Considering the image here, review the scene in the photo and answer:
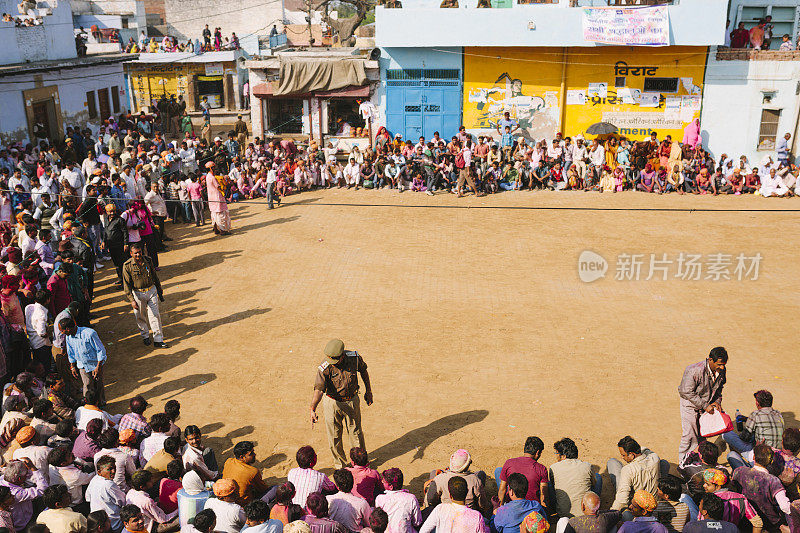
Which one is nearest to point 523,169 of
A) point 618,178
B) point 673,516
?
point 618,178

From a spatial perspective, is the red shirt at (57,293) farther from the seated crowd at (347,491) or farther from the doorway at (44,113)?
the doorway at (44,113)

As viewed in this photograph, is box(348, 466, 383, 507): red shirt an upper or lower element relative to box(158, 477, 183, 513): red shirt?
upper

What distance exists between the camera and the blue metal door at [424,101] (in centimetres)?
2175

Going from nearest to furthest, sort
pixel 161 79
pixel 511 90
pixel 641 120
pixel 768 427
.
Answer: pixel 768 427, pixel 641 120, pixel 511 90, pixel 161 79

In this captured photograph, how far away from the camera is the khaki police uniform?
720cm

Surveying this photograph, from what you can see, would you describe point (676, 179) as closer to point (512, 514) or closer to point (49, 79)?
point (512, 514)

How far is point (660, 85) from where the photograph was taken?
820 inches

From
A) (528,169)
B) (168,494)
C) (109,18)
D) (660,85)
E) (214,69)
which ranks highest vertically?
(109,18)

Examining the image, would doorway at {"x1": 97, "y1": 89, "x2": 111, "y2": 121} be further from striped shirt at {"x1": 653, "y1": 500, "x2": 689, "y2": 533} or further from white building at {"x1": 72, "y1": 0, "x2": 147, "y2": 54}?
striped shirt at {"x1": 653, "y1": 500, "x2": 689, "y2": 533}

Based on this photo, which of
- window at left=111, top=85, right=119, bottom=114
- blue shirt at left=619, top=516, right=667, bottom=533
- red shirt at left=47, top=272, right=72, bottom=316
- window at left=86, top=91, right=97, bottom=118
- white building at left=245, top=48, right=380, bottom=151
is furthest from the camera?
window at left=111, top=85, right=119, bottom=114

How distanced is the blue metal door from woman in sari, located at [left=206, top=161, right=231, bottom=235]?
7.97 m

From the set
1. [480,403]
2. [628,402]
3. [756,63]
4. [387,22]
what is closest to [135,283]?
[480,403]

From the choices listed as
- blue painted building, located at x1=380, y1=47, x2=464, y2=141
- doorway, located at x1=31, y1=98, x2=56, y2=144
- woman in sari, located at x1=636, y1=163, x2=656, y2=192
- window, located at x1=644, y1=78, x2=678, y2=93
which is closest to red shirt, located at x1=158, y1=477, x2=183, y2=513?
woman in sari, located at x1=636, y1=163, x2=656, y2=192

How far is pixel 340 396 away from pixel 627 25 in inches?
648
